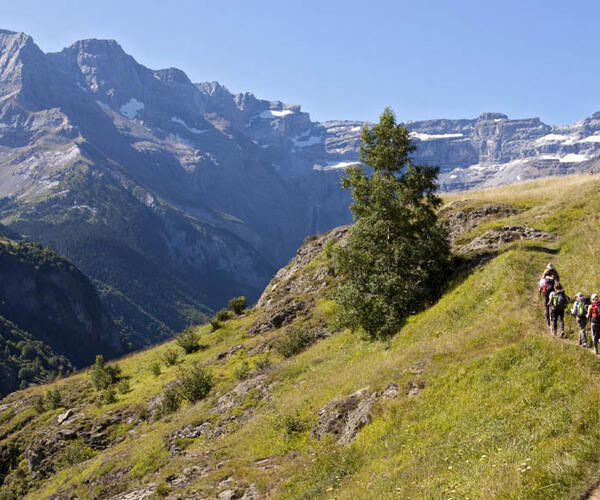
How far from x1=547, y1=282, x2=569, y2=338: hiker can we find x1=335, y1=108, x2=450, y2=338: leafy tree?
31.7ft

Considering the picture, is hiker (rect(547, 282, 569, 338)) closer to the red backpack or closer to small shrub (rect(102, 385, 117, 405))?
the red backpack

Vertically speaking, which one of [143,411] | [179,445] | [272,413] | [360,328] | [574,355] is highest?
[574,355]

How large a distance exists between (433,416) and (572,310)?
815cm

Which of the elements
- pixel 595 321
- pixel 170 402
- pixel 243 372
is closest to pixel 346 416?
pixel 595 321

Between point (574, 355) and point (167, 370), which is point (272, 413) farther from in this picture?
point (167, 370)

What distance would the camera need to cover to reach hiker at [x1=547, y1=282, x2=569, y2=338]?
18094 mm

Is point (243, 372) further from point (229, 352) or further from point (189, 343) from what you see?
point (189, 343)

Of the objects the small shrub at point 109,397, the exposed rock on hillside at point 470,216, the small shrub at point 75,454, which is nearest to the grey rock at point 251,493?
the small shrub at point 75,454

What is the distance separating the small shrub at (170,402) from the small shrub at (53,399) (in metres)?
19.1

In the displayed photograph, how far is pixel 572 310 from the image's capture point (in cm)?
1831

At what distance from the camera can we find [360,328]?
31719 mm

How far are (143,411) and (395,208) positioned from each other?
92.9 feet

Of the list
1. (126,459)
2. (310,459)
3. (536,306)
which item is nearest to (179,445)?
(126,459)

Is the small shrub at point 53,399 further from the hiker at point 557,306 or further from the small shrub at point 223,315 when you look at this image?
the hiker at point 557,306
